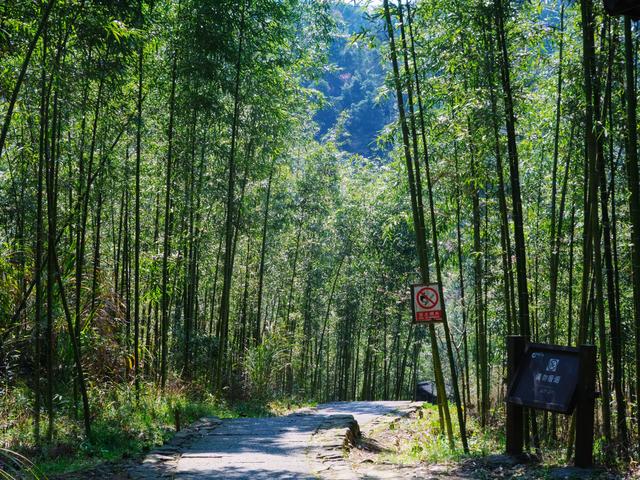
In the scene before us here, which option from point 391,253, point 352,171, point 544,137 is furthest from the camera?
point 352,171

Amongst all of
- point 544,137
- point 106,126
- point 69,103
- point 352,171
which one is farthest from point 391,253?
point 69,103

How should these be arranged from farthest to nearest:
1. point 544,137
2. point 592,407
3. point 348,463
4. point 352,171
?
point 352,171, point 544,137, point 348,463, point 592,407

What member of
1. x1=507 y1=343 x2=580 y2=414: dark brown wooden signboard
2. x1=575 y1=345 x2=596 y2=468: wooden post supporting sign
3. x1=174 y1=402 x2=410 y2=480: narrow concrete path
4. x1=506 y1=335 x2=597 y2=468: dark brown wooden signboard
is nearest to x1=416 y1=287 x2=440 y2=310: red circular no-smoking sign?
x1=506 y1=335 x2=597 y2=468: dark brown wooden signboard

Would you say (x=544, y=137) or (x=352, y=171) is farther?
(x=352, y=171)

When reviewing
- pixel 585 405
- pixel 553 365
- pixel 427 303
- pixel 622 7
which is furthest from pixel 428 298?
pixel 622 7

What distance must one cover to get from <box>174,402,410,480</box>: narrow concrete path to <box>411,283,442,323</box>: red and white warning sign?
164cm

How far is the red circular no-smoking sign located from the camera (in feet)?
20.9

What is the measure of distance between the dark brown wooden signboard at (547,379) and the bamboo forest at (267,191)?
2 centimetres

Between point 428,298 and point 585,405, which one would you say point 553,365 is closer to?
point 585,405

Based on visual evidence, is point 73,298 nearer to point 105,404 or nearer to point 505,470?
point 105,404

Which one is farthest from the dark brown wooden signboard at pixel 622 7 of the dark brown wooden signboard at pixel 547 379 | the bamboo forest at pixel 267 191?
the dark brown wooden signboard at pixel 547 379

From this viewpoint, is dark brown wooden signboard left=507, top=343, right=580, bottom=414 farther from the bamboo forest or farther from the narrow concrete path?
the narrow concrete path

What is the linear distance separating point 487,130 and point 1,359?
5834 mm

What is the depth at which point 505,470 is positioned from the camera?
4633 millimetres
